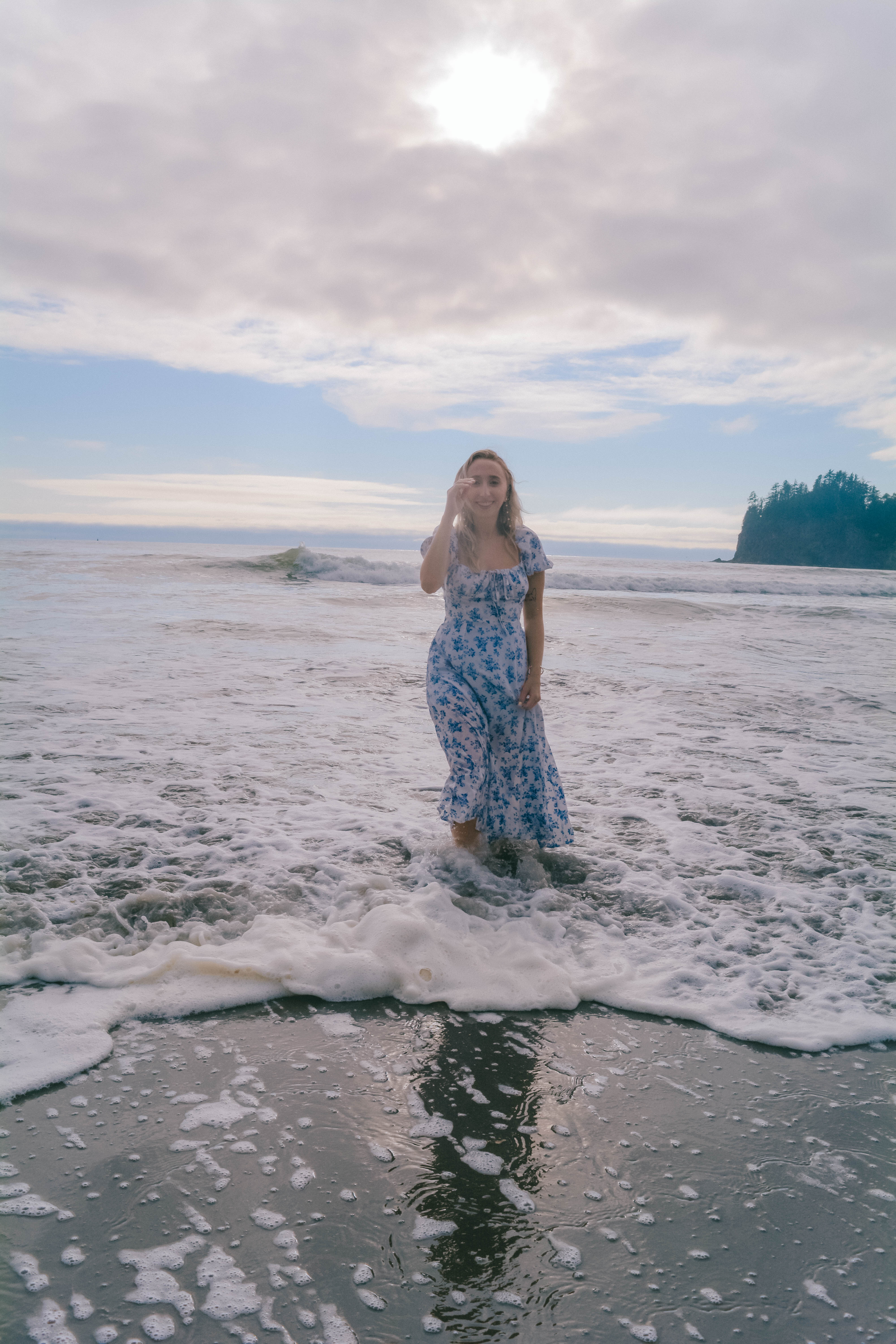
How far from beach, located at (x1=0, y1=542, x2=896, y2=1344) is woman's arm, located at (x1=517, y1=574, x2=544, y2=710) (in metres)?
0.88

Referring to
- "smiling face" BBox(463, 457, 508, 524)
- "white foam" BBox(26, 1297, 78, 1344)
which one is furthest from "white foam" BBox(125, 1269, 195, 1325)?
"smiling face" BBox(463, 457, 508, 524)

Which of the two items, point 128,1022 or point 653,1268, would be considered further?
point 128,1022

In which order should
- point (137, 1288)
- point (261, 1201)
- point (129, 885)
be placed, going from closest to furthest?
point (137, 1288), point (261, 1201), point (129, 885)

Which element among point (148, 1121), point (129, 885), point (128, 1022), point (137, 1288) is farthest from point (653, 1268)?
point (129, 885)

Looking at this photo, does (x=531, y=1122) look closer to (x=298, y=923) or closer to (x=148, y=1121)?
(x=148, y=1121)

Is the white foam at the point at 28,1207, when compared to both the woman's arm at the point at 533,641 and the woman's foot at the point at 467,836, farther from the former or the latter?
the woman's arm at the point at 533,641

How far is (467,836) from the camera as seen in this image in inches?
167

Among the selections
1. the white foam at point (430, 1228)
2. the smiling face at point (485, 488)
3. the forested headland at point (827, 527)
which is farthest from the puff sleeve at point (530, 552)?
the forested headland at point (827, 527)

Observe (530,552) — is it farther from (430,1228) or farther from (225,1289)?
(225,1289)

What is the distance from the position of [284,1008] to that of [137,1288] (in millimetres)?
1149

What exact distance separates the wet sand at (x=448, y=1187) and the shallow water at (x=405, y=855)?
257 mm

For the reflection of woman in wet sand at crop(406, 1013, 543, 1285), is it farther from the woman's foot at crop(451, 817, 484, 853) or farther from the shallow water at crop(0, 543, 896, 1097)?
the woman's foot at crop(451, 817, 484, 853)

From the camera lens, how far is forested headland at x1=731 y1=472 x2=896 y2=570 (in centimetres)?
9319

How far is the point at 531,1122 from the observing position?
7.32 ft
